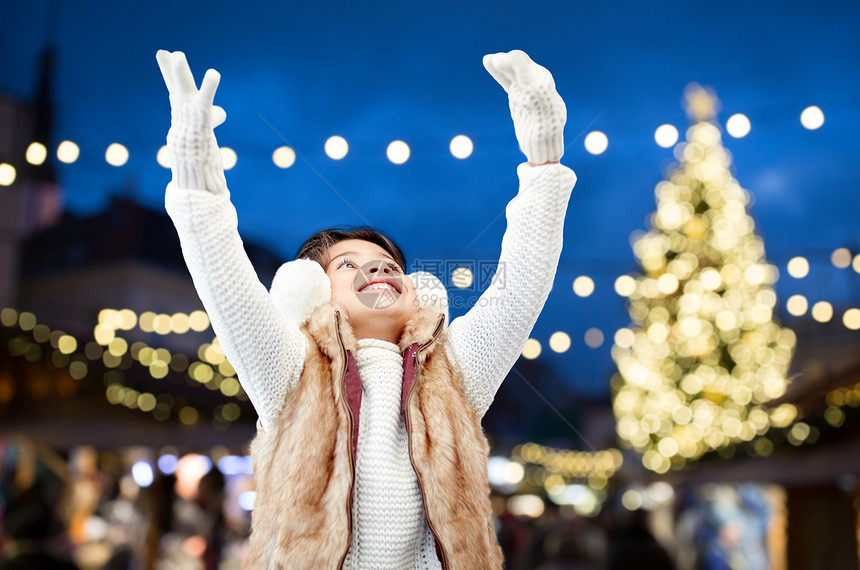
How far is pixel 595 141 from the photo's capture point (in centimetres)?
239

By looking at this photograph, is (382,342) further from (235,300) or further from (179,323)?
(179,323)

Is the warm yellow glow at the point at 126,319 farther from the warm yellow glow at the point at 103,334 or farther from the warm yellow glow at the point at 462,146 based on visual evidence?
the warm yellow glow at the point at 462,146

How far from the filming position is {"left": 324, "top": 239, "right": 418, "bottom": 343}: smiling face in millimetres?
1322

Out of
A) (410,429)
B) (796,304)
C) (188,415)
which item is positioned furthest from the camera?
(188,415)

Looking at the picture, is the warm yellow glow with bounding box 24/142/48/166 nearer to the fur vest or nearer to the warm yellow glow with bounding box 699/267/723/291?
the fur vest

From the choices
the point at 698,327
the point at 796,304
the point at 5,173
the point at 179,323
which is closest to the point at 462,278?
the point at 5,173

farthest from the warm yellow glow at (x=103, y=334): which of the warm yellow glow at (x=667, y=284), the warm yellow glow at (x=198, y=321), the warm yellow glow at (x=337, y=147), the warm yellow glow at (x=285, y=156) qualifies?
the warm yellow glow at (x=667, y=284)

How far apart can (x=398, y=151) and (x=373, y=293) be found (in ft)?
4.31

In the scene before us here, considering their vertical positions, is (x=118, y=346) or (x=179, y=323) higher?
(x=179, y=323)

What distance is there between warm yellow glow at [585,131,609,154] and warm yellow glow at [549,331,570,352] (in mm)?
1473

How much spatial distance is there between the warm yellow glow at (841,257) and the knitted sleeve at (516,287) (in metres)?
3.15

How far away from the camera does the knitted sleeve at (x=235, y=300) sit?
1.07m

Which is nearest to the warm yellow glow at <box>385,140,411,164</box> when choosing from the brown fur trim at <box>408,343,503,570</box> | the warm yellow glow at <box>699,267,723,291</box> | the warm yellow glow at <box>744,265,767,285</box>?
the brown fur trim at <box>408,343,503,570</box>

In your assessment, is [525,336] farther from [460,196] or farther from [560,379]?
[560,379]
